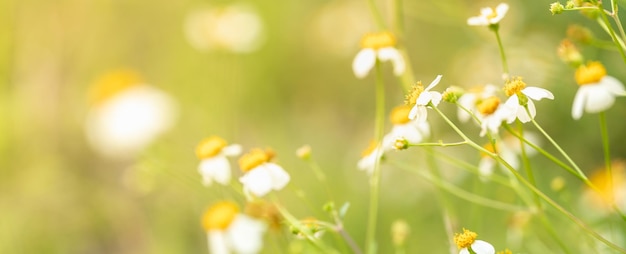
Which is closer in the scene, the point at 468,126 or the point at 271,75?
the point at 468,126

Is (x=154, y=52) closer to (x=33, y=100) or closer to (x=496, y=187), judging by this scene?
(x=33, y=100)

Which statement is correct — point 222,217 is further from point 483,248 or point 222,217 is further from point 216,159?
point 483,248

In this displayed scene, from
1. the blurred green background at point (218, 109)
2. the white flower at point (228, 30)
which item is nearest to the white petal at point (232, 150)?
the blurred green background at point (218, 109)

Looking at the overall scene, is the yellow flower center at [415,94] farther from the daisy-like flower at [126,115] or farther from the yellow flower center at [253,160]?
the daisy-like flower at [126,115]

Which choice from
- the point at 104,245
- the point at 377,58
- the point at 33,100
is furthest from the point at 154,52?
the point at 377,58

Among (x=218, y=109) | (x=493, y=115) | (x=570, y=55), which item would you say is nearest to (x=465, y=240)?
(x=493, y=115)
